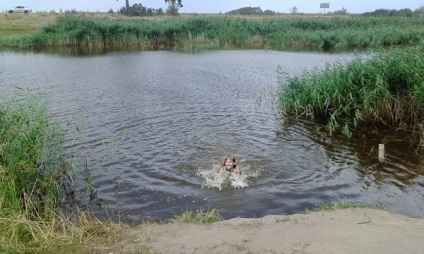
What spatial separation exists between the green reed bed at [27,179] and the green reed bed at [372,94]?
28.7 ft

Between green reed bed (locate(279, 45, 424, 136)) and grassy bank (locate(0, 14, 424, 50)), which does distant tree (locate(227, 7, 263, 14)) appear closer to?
grassy bank (locate(0, 14, 424, 50))

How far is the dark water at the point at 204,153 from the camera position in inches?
366

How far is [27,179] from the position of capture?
26.8 feet

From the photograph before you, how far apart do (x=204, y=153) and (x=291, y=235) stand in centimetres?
599

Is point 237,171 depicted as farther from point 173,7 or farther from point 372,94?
point 173,7

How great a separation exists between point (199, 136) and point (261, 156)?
2.66 metres

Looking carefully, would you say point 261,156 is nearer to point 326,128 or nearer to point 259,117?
point 326,128

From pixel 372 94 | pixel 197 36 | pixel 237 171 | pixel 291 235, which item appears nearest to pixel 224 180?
pixel 237 171

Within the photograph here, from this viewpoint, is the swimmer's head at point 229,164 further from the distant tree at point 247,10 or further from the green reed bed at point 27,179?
the distant tree at point 247,10

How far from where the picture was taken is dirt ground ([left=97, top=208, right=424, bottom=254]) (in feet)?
20.4

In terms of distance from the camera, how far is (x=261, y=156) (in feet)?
40.0

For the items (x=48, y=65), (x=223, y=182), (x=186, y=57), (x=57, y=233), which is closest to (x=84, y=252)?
(x=57, y=233)

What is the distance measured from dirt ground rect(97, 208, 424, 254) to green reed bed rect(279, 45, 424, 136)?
6.52 metres

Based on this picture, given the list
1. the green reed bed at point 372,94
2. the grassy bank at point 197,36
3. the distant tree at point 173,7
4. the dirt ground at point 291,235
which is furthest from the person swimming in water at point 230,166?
the distant tree at point 173,7
